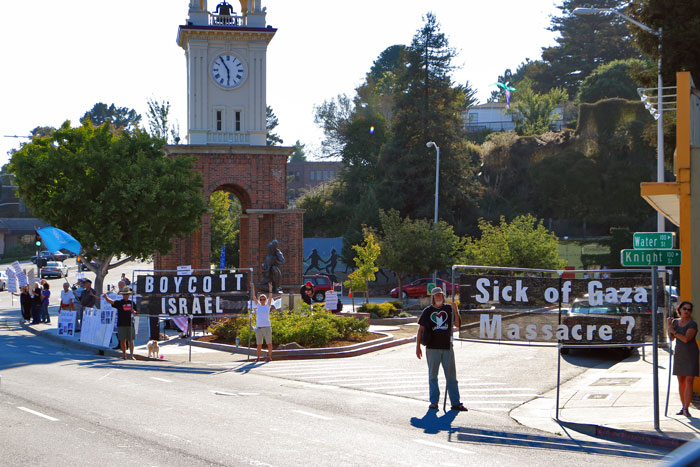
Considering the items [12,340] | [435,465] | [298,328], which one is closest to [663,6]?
[298,328]

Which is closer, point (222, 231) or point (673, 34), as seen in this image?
point (673, 34)

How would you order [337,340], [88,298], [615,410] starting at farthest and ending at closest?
[88,298] < [337,340] < [615,410]

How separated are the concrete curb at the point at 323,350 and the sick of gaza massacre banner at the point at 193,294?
4.68 feet

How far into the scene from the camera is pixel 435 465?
9062 millimetres

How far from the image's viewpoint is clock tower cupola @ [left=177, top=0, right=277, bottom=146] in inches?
1668

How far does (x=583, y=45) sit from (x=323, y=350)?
270 ft

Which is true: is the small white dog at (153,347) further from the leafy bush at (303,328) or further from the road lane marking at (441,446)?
the road lane marking at (441,446)

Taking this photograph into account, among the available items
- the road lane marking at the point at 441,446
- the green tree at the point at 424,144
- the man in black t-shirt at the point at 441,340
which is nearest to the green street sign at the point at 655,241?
the man in black t-shirt at the point at 441,340

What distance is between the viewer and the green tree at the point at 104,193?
1328 inches

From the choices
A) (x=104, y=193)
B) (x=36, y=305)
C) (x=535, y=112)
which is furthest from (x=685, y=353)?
(x=535, y=112)

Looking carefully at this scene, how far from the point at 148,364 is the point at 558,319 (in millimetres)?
10549

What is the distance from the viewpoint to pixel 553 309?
1383 cm

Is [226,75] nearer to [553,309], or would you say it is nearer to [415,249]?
[415,249]

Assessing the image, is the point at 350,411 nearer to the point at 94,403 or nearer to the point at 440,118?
the point at 94,403
